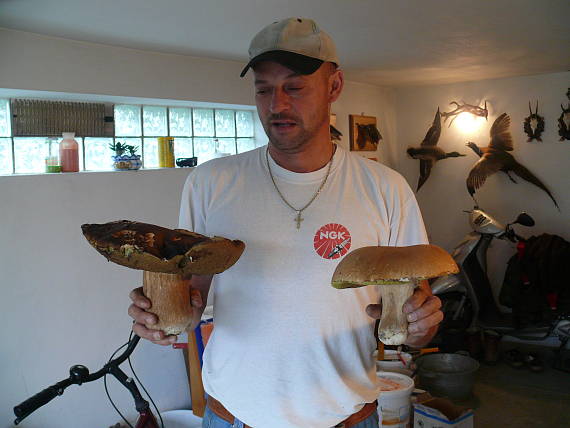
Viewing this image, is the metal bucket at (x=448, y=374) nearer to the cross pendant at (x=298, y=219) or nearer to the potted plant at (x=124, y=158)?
the potted plant at (x=124, y=158)

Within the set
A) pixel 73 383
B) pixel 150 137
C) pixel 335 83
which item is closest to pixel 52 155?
pixel 150 137

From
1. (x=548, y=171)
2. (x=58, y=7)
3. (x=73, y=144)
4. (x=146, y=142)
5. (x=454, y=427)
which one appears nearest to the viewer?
(x=58, y=7)

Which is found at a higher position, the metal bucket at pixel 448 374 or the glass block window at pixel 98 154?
the glass block window at pixel 98 154

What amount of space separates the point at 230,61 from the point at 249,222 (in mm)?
2948

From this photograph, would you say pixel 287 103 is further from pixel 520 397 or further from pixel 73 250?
pixel 520 397

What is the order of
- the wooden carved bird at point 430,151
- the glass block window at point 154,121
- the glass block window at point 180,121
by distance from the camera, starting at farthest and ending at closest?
the wooden carved bird at point 430,151 → the glass block window at point 180,121 → the glass block window at point 154,121

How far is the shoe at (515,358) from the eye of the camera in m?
4.84

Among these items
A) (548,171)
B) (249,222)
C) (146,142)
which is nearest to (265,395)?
(249,222)

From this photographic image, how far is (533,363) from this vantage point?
478 cm

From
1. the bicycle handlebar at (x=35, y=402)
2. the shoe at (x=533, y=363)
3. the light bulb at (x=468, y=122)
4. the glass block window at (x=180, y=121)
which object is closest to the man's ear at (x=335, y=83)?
the bicycle handlebar at (x=35, y=402)

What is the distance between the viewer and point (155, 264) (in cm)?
111

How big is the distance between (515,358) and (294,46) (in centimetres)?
450

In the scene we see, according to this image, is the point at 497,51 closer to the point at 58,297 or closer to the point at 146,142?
the point at 146,142

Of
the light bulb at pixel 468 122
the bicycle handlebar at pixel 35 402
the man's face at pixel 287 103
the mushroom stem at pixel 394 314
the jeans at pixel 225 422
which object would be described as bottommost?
the bicycle handlebar at pixel 35 402
